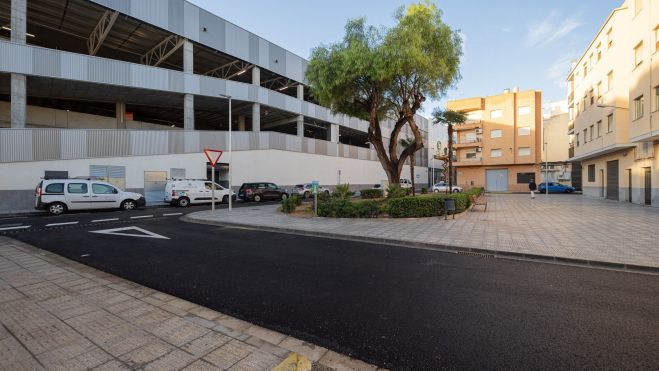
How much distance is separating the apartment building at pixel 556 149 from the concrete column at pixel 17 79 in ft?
199

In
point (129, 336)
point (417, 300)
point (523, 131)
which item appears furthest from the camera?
point (523, 131)

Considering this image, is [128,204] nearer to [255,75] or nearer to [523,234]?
[255,75]

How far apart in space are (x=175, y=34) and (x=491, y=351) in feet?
90.1

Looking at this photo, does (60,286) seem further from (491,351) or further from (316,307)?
(491,351)

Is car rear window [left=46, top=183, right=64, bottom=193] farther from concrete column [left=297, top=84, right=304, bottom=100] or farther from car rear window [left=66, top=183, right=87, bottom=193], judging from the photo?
concrete column [left=297, top=84, right=304, bottom=100]

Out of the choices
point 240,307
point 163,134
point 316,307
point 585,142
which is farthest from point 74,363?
point 585,142

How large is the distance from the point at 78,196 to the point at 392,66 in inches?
665

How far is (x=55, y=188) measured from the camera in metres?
14.7

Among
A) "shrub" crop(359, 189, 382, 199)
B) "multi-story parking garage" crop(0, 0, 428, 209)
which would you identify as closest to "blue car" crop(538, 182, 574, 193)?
"shrub" crop(359, 189, 382, 199)

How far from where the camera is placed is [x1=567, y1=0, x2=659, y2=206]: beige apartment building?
653 inches

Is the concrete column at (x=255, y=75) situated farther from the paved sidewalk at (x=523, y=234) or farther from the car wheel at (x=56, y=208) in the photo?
the paved sidewalk at (x=523, y=234)

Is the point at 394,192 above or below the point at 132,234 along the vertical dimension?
above

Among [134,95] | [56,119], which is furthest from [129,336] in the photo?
[56,119]

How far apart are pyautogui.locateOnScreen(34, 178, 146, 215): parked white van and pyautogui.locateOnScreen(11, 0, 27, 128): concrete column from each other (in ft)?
19.4
